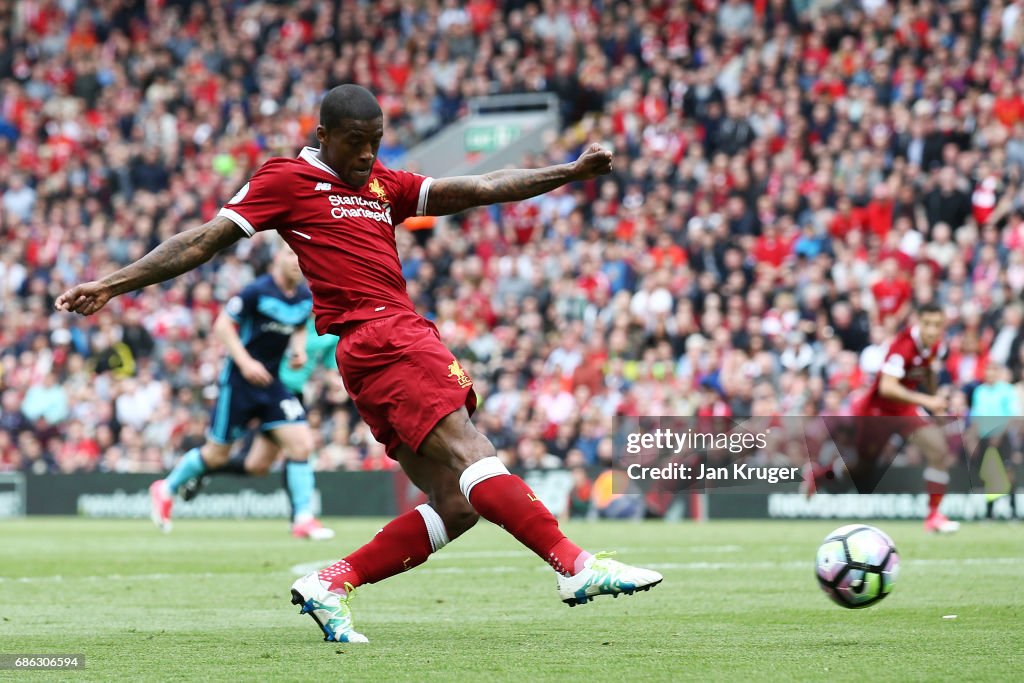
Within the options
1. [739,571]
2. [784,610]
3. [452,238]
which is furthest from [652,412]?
[784,610]

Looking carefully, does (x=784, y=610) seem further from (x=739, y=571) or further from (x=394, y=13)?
(x=394, y=13)

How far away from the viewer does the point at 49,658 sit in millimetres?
6172

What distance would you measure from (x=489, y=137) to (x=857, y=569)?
2032 centimetres

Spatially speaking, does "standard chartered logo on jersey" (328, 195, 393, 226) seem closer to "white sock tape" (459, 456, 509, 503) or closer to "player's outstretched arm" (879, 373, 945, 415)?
"white sock tape" (459, 456, 509, 503)

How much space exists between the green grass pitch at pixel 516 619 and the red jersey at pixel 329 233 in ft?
4.84

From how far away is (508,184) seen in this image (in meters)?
7.14

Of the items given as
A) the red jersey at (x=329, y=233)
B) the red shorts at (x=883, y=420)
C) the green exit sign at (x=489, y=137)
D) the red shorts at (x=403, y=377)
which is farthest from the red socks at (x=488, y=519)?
the green exit sign at (x=489, y=137)

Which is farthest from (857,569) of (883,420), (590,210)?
(590,210)

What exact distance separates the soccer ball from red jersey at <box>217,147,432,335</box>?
2254 millimetres

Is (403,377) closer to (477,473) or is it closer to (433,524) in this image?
(477,473)

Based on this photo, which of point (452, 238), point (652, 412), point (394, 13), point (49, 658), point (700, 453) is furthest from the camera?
point (394, 13)

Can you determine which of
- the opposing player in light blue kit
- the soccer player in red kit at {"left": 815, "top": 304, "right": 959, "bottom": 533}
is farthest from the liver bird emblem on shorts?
the soccer player in red kit at {"left": 815, "top": 304, "right": 959, "bottom": 533}

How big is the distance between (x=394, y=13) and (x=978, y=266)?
14.5 metres

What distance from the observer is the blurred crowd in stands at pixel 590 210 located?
761 inches
